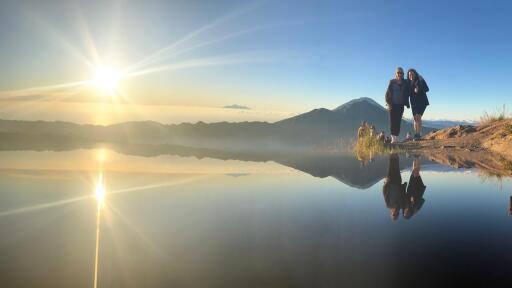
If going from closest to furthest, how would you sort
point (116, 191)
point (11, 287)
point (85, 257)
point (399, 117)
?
point (11, 287) → point (85, 257) → point (116, 191) → point (399, 117)

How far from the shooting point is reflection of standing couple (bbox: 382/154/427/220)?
4.29 metres

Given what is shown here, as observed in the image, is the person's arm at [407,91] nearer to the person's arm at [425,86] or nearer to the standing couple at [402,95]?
the standing couple at [402,95]

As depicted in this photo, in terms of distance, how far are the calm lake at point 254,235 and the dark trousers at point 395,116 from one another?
13.5 m

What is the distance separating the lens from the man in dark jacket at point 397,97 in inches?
740

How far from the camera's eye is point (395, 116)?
63.0ft

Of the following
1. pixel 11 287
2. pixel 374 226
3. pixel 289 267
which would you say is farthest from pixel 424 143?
pixel 11 287

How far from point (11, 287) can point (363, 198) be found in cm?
407

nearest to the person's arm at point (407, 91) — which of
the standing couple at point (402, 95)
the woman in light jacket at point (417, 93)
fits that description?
the standing couple at point (402, 95)

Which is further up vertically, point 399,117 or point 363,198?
point 399,117

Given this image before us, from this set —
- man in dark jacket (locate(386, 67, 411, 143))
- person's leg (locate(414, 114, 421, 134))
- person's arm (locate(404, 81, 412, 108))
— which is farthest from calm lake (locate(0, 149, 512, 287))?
person's leg (locate(414, 114, 421, 134))

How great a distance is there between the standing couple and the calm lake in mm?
13513

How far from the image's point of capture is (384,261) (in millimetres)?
2713

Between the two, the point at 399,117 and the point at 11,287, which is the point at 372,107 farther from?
the point at 11,287

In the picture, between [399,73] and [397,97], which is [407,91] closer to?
[397,97]
